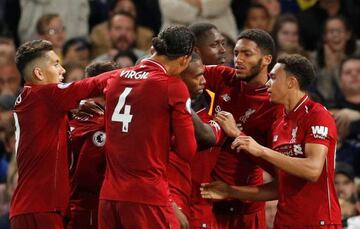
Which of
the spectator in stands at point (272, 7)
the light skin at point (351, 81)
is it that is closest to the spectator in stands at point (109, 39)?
the spectator in stands at point (272, 7)

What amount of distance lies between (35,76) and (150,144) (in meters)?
1.18

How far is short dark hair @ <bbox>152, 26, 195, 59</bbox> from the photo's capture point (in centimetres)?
802

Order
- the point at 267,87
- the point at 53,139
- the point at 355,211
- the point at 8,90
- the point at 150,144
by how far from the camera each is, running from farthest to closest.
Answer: the point at 8,90 → the point at 355,211 → the point at 267,87 → the point at 53,139 → the point at 150,144

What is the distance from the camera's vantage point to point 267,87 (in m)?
9.12

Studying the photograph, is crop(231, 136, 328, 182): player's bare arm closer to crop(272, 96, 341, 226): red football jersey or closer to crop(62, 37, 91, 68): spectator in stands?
crop(272, 96, 341, 226): red football jersey

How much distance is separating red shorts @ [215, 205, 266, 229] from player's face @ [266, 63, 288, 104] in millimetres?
1159

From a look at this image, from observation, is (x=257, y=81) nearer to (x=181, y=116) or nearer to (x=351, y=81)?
(x=181, y=116)

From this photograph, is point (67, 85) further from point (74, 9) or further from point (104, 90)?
point (74, 9)

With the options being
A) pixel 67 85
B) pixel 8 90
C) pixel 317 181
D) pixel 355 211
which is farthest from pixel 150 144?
pixel 8 90

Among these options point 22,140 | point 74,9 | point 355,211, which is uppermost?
point 74,9

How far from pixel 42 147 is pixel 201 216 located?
56.1 inches

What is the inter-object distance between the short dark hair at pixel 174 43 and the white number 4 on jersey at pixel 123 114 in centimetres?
37

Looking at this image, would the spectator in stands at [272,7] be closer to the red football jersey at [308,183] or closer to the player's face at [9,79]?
the player's face at [9,79]

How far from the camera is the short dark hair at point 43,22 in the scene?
542 inches
